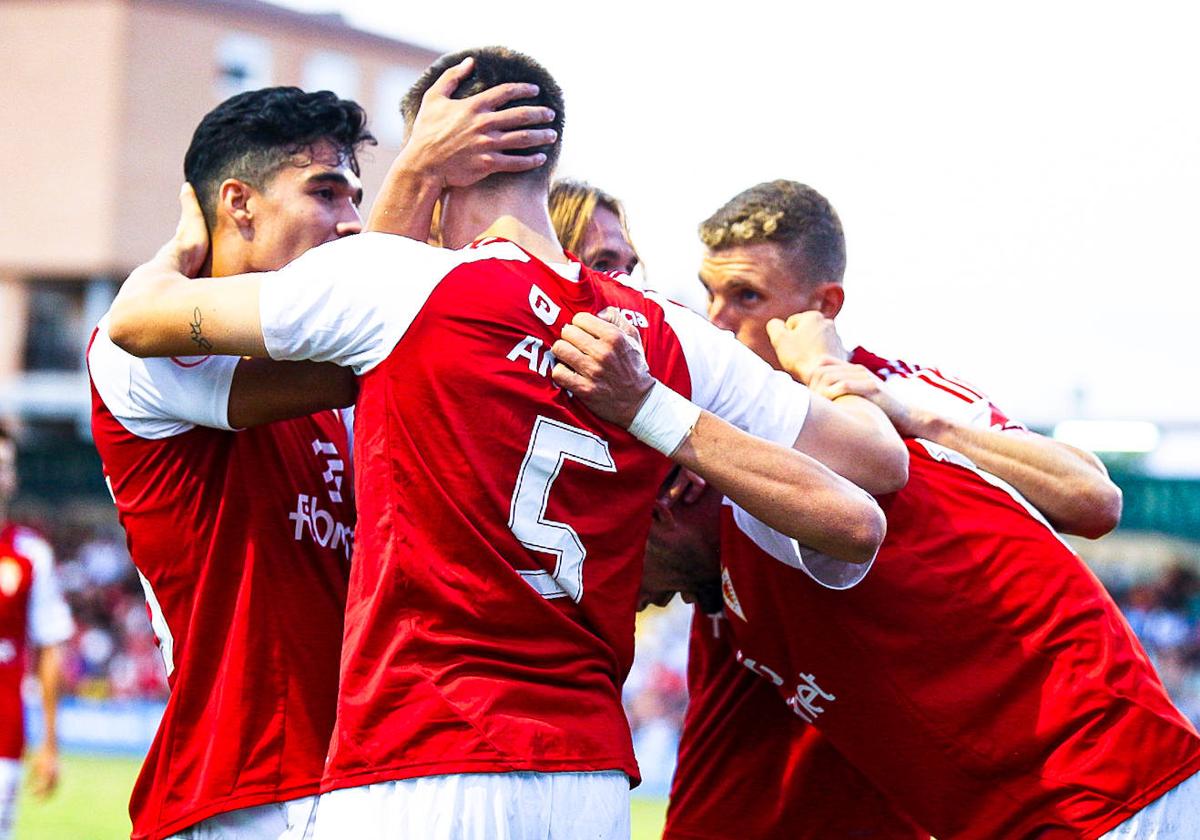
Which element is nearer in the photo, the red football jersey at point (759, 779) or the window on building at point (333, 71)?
the red football jersey at point (759, 779)

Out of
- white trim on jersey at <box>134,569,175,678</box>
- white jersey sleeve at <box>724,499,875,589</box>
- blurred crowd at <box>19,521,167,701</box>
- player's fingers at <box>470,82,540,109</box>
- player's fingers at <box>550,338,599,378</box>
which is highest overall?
player's fingers at <box>470,82,540,109</box>

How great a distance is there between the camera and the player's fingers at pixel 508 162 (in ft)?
10.5

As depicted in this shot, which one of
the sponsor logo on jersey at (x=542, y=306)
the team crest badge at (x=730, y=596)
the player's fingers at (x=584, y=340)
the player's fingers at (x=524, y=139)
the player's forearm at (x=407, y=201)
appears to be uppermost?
the player's fingers at (x=524, y=139)

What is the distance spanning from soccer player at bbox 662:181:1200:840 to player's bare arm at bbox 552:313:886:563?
0.57 metres

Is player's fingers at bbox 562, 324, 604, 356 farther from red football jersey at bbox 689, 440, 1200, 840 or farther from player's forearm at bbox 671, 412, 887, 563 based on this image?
red football jersey at bbox 689, 440, 1200, 840

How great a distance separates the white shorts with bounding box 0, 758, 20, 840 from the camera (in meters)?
9.39

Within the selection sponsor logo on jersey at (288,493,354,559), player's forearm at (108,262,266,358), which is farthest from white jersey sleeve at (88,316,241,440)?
sponsor logo on jersey at (288,493,354,559)

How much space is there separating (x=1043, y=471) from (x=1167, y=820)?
95 cm

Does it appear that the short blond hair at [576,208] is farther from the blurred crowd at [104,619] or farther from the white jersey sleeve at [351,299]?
the blurred crowd at [104,619]

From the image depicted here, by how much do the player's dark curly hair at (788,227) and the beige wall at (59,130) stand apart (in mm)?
33308

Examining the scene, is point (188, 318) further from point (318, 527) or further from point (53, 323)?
point (53, 323)

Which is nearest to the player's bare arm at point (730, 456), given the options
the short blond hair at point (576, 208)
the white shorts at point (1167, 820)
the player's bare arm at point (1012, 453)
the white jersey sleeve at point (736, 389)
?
the white jersey sleeve at point (736, 389)

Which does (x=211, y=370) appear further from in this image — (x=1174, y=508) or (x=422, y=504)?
(x=1174, y=508)

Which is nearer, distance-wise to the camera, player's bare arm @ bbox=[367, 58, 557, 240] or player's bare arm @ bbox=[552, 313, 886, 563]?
player's bare arm @ bbox=[552, 313, 886, 563]
